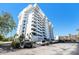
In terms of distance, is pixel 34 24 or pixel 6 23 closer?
pixel 34 24

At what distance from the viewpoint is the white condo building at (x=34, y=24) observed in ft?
14.8

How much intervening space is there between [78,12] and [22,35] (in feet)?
3.03

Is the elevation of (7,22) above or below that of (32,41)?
above

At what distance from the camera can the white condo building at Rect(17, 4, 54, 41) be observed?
451 cm

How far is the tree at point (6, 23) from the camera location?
15.0ft

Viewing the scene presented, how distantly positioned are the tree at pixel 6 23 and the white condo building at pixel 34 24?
0.13m

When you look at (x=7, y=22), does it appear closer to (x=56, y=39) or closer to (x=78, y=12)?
(x=56, y=39)

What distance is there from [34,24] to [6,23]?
0.46 m

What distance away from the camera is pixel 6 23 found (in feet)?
15.2

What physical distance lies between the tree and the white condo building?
0.42 ft

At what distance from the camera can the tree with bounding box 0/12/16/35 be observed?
4559 millimetres

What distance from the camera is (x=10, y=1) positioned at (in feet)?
14.6
